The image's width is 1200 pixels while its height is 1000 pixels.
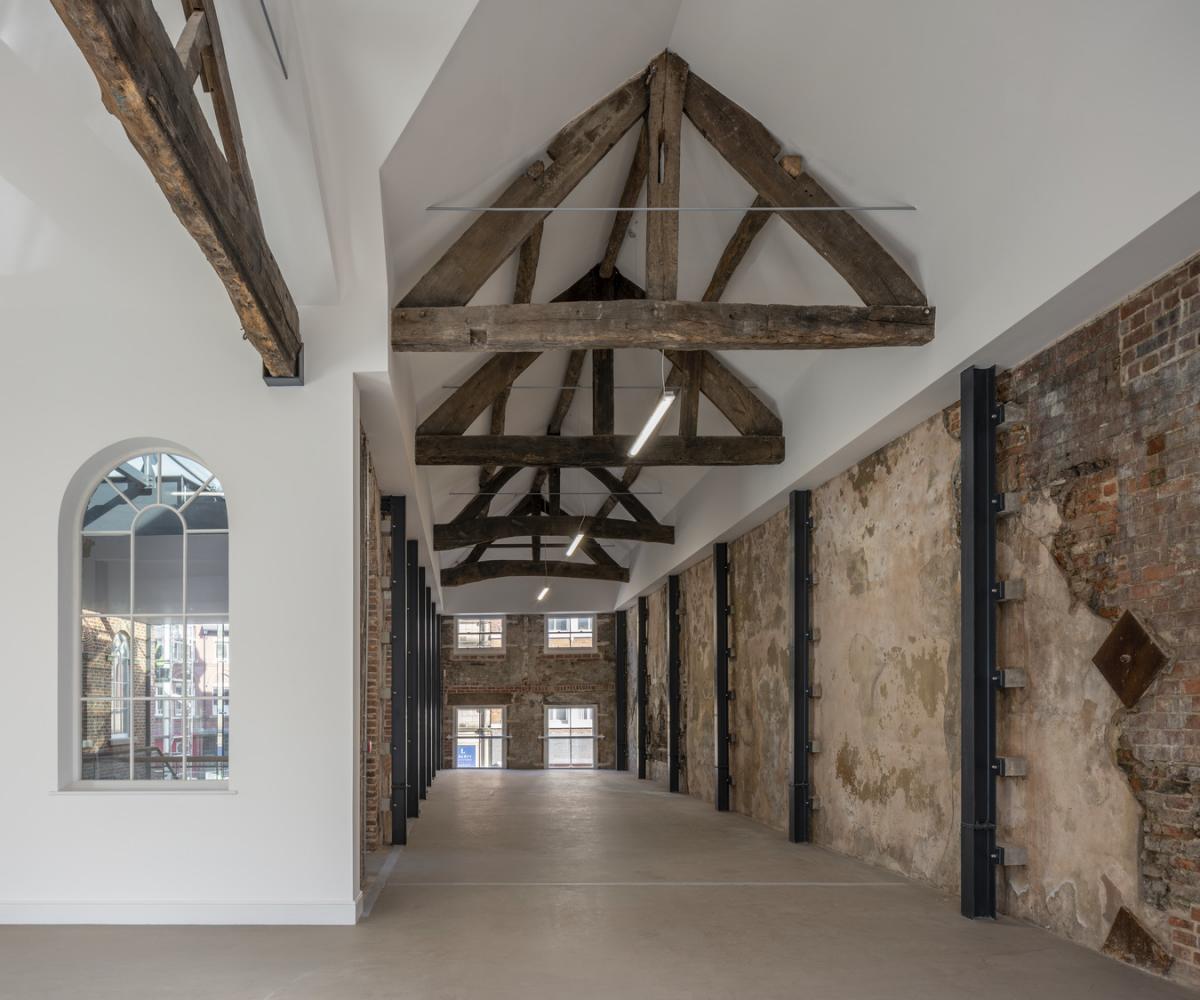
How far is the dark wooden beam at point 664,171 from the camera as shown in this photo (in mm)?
7066

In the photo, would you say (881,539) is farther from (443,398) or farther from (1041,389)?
(443,398)

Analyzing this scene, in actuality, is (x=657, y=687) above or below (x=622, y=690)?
above

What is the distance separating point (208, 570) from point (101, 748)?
1143mm

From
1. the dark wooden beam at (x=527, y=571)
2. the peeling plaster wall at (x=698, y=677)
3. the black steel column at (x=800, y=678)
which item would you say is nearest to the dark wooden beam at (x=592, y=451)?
the black steel column at (x=800, y=678)

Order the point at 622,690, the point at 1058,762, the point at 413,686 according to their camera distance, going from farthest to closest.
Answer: the point at 622,690 → the point at 413,686 → the point at 1058,762

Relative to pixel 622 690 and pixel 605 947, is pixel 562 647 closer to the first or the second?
pixel 622 690

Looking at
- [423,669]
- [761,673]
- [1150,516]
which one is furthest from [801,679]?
[423,669]

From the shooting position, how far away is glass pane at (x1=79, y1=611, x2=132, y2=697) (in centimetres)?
653

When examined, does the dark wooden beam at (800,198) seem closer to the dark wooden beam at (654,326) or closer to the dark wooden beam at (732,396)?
the dark wooden beam at (654,326)

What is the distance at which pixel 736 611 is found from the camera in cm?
1285

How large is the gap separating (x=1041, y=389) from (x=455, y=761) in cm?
1930

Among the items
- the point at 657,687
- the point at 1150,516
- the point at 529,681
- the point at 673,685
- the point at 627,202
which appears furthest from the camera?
the point at 529,681

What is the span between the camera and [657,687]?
1859 centimetres

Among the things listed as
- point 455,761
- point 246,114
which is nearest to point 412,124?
point 246,114
